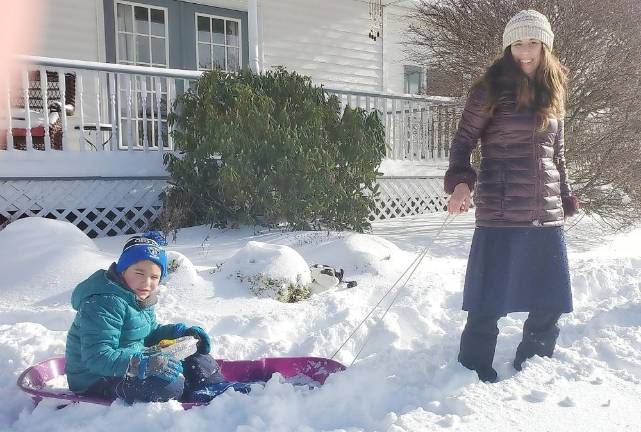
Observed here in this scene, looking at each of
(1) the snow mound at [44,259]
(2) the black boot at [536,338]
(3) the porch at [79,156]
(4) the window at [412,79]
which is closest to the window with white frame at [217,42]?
(3) the porch at [79,156]

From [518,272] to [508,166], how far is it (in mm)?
506

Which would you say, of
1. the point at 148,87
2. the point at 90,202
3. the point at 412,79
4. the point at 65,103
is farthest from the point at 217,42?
the point at 412,79

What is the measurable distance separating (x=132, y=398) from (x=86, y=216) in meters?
4.91

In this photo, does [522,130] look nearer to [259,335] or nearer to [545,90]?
[545,90]

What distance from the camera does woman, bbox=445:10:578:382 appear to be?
2.79 meters

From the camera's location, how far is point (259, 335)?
3729mm

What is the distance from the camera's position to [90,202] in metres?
6.81

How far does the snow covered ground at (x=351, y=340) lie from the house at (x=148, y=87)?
1.01 m

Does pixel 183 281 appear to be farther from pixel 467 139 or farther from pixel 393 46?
pixel 393 46

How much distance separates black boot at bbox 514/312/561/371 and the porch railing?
525 cm

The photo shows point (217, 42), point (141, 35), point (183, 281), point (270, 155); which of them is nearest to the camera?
point (183, 281)

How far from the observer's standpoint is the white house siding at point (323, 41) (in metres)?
11.8

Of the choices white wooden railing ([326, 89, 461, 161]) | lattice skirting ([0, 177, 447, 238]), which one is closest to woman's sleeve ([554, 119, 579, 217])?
lattice skirting ([0, 177, 447, 238])

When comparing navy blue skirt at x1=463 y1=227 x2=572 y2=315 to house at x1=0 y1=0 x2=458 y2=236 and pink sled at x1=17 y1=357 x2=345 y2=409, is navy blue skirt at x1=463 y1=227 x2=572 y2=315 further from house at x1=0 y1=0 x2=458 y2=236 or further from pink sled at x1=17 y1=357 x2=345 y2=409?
house at x1=0 y1=0 x2=458 y2=236
